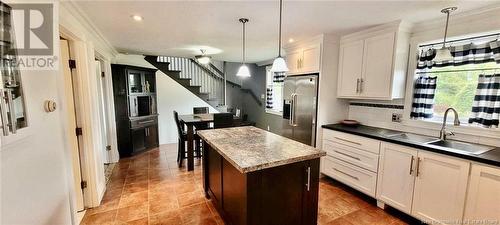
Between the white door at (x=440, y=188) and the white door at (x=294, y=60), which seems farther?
the white door at (x=294, y=60)

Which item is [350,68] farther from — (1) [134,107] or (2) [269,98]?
(1) [134,107]

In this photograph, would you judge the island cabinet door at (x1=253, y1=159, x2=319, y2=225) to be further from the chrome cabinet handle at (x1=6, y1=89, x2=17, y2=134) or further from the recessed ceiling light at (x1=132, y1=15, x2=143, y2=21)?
the recessed ceiling light at (x1=132, y1=15, x2=143, y2=21)

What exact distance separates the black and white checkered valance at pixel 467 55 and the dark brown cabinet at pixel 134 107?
4.85m

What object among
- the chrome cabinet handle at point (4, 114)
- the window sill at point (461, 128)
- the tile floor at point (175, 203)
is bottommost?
the tile floor at point (175, 203)

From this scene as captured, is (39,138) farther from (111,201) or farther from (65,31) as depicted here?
(111,201)

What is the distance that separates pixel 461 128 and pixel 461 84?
0.49m

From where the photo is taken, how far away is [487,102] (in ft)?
7.01

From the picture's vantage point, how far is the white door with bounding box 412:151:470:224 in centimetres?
191

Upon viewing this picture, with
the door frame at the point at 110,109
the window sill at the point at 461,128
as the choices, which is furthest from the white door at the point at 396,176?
the door frame at the point at 110,109

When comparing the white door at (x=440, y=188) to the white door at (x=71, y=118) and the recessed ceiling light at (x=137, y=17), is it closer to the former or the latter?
the recessed ceiling light at (x=137, y=17)

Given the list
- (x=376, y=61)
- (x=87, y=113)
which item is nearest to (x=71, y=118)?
(x=87, y=113)

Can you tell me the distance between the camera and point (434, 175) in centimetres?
207

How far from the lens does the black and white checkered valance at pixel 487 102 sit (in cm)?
207

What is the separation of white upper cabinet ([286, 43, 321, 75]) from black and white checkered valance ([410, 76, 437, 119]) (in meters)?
1.27
